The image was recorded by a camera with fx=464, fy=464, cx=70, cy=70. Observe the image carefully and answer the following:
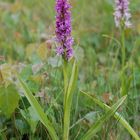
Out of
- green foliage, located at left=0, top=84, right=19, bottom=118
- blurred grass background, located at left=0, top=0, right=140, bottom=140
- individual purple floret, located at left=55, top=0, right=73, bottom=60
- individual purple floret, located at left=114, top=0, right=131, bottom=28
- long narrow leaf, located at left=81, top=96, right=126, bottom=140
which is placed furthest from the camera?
blurred grass background, located at left=0, top=0, right=140, bottom=140

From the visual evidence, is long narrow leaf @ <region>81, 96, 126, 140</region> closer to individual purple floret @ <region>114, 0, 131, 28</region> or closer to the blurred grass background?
the blurred grass background

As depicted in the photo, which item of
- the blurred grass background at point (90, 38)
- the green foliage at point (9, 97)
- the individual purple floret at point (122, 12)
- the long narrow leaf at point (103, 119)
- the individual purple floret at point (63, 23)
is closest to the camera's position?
the individual purple floret at point (63, 23)

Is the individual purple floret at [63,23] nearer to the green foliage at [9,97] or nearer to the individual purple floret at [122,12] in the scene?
the green foliage at [9,97]

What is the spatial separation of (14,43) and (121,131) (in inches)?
64.2

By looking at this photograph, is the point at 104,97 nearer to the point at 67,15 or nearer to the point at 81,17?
the point at 67,15

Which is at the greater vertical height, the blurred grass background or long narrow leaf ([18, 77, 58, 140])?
the blurred grass background

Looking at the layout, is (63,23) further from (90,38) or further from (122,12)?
(90,38)

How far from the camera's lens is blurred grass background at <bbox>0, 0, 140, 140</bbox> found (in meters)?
2.59

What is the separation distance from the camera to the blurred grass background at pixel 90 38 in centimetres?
259

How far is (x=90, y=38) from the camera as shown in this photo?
369 cm

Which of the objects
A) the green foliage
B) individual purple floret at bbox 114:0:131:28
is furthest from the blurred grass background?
the green foliage

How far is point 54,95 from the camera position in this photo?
7.87ft

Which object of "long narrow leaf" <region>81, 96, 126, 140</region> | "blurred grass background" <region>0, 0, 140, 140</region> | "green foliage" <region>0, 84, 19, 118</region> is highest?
"blurred grass background" <region>0, 0, 140, 140</region>

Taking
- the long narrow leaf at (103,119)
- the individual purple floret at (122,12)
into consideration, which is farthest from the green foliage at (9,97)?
the individual purple floret at (122,12)
